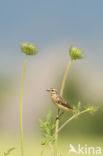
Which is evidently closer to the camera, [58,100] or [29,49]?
[58,100]

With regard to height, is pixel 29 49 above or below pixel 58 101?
above

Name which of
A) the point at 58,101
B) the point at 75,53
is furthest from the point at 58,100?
the point at 75,53

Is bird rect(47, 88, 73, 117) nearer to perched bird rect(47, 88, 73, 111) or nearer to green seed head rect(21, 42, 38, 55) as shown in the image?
perched bird rect(47, 88, 73, 111)

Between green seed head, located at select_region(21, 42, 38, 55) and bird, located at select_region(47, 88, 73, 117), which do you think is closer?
bird, located at select_region(47, 88, 73, 117)

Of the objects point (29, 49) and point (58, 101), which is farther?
point (29, 49)

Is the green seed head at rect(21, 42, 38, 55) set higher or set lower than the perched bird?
higher

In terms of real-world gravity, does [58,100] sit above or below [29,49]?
below

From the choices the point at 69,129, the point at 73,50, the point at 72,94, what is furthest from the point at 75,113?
the point at 69,129

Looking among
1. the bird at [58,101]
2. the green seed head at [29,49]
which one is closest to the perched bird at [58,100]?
the bird at [58,101]

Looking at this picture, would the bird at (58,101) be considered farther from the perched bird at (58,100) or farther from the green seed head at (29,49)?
the green seed head at (29,49)

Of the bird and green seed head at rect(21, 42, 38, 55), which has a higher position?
green seed head at rect(21, 42, 38, 55)

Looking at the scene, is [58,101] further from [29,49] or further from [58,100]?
[29,49]

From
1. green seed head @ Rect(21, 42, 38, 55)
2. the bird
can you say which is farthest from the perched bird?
green seed head @ Rect(21, 42, 38, 55)
